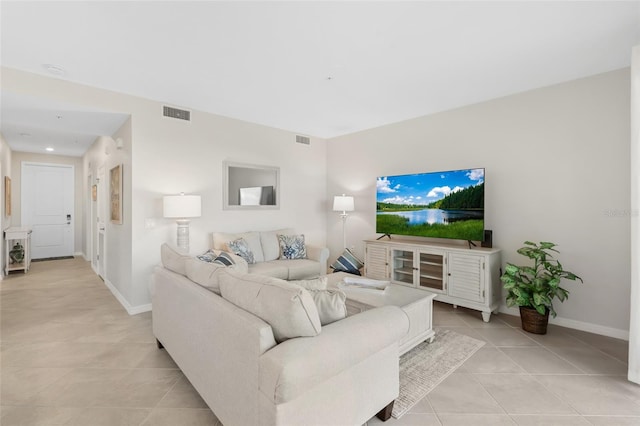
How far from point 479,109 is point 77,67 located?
174 inches

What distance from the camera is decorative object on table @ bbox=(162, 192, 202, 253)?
349 centimetres

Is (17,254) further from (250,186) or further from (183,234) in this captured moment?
(250,186)

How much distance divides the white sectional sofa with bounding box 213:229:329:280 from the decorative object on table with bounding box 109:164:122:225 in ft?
4.17

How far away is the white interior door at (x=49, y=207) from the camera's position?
6.63m

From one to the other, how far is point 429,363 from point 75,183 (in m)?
8.57

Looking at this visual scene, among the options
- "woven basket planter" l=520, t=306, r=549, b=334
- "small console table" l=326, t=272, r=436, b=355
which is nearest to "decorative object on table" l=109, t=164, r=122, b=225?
"small console table" l=326, t=272, r=436, b=355

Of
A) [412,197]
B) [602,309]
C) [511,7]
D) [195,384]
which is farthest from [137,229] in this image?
[602,309]

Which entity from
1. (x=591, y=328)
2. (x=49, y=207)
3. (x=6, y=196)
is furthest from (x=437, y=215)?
(x=49, y=207)

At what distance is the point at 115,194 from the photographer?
4.12 metres

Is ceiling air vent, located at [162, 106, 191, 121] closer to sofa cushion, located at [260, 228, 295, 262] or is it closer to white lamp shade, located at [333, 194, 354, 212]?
sofa cushion, located at [260, 228, 295, 262]

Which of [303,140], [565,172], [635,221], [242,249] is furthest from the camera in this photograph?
[303,140]

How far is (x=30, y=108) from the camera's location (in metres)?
3.35

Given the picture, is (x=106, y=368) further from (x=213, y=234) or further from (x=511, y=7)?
(x=511, y=7)

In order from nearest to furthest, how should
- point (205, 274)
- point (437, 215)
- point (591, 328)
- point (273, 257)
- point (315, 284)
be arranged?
1. point (315, 284)
2. point (205, 274)
3. point (591, 328)
4. point (437, 215)
5. point (273, 257)
